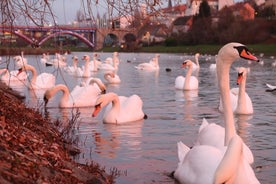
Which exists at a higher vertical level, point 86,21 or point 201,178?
point 86,21

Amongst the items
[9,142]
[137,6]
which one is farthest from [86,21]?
[9,142]

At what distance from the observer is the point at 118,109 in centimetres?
1177

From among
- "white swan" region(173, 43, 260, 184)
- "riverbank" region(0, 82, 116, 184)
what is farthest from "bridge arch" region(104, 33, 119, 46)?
"riverbank" region(0, 82, 116, 184)

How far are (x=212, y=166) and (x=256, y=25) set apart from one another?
7193 centimetres

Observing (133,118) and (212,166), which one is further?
(133,118)

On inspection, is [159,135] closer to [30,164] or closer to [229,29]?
[30,164]

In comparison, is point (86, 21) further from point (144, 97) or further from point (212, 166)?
point (144, 97)

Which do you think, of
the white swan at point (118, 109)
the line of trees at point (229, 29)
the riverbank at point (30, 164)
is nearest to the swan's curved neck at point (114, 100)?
the white swan at point (118, 109)

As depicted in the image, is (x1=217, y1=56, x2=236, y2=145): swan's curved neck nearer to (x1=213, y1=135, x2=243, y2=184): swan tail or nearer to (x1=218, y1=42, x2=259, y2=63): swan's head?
(x1=218, y1=42, x2=259, y2=63): swan's head

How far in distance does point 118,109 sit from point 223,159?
23.2 ft

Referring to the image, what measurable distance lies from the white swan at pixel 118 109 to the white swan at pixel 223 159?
172 inches

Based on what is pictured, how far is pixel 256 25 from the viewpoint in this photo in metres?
75.9

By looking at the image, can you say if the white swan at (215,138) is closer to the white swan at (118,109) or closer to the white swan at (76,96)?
the white swan at (118,109)

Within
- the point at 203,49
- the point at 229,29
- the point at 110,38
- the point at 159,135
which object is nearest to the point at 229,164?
the point at 159,135
